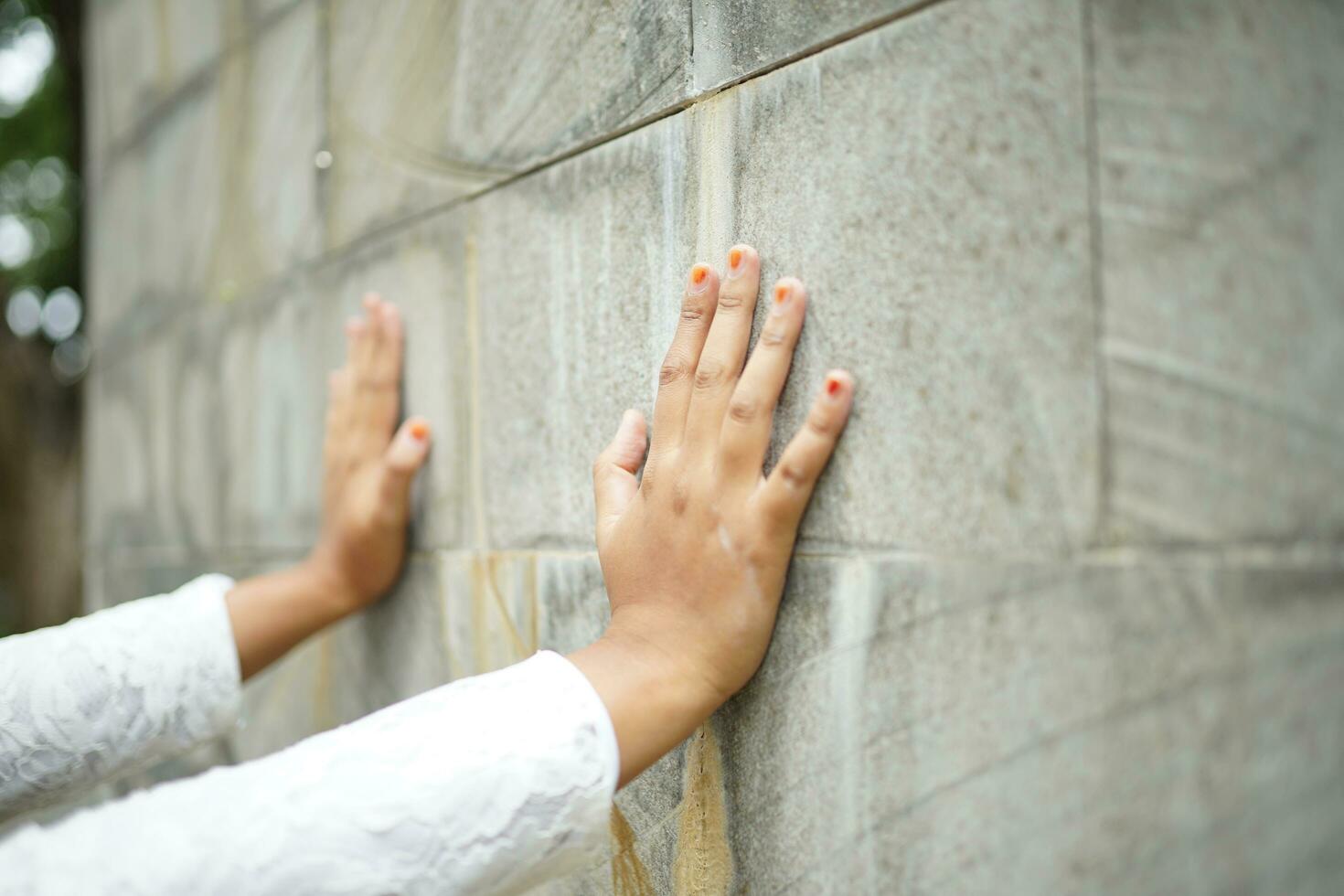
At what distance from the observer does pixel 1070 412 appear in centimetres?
113

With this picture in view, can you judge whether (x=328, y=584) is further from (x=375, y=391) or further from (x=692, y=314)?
(x=692, y=314)

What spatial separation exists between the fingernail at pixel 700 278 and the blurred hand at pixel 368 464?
2.92ft

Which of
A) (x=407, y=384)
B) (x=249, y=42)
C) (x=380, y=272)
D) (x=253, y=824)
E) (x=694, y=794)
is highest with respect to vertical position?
(x=249, y=42)

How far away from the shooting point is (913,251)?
4.22 ft

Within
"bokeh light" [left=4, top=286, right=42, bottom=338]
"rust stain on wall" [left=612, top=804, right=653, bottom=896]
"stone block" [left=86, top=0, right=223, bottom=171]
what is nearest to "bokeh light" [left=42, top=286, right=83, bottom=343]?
"bokeh light" [left=4, top=286, right=42, bottom=338]

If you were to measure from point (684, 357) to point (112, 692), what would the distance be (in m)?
1.09

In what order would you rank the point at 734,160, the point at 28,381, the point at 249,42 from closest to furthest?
the point at 734,160 → the point at 249,42 → the point at 28,381

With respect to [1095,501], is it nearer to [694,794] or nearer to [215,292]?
[694,794]

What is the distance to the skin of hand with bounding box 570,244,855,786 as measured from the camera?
134 cm

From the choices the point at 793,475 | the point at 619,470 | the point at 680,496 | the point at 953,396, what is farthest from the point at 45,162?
the point at 953,396

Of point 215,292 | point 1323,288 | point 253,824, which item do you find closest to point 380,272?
point 215,292

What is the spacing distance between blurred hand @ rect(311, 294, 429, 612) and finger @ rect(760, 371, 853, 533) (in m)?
1.03

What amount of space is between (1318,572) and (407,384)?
1741 millimetres

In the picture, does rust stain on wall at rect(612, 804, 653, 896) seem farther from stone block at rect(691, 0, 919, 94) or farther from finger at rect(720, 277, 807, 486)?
stone block at rect(691, 0, 919, 94)
